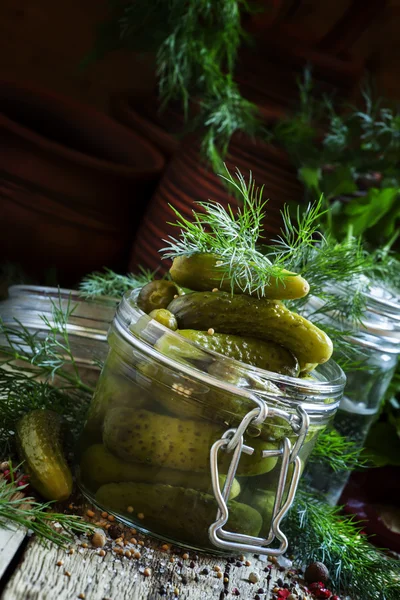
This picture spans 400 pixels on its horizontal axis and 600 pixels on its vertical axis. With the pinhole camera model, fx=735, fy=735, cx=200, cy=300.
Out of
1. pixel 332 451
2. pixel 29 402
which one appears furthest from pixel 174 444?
pixel 332 451

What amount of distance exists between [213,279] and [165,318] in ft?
0.21

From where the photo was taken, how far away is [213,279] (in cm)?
74

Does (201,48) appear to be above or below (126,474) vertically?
above

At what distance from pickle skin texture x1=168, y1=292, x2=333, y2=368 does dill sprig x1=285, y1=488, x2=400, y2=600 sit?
0.21 metres

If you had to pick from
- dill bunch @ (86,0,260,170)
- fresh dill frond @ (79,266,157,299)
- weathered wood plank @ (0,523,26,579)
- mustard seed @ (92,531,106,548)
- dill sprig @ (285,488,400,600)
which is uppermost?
dill bunch @ (86,0,260,170)

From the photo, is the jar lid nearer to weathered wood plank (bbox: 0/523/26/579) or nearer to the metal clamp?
the metal clamp

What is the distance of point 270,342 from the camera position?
2.39 feet

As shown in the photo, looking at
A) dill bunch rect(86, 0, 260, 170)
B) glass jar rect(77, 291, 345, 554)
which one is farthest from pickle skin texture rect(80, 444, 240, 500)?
dill bunch rect(86, 0, 260, 170)

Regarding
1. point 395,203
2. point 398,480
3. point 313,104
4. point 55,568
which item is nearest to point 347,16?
point 313,104

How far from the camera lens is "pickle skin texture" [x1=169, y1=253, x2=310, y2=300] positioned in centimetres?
73

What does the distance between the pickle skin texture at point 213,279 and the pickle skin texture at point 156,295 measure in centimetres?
3

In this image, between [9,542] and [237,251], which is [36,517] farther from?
[237,251]

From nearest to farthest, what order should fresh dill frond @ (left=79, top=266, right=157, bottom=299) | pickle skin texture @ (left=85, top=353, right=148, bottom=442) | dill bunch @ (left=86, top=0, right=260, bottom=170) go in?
1. pickle skin texture @ (left=85, top=353, right=148, bottom=442)
2. fresh dill frond @ (left=79, top=266, right=157, bottom=299)
3. dill bunch @ (left=86, top=0, right=260, bottom=170)

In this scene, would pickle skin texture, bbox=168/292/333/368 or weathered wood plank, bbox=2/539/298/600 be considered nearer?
weathered wood plank, bbox=2/539/298/600
